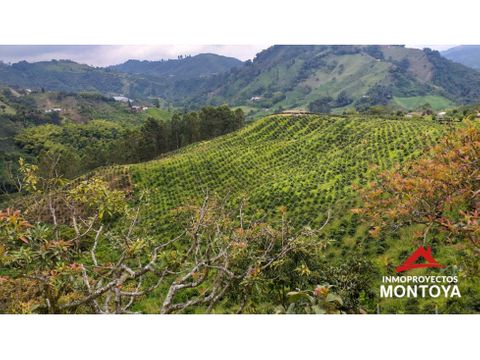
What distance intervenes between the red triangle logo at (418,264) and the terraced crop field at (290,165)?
2.02m

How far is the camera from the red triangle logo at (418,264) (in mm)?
6023

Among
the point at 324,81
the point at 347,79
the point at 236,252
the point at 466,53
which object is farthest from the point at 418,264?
the point at 324,81

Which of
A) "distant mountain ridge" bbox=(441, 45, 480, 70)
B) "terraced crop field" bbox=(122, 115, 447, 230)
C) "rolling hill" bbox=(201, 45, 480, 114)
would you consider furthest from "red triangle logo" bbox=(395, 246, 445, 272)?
"rolling hill" bbox=(201, 45, 480, 114)

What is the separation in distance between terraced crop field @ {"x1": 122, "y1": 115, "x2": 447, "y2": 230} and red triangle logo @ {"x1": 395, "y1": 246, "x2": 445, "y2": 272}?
202 centimetres

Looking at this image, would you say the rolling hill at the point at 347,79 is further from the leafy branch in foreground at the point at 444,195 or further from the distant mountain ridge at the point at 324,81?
the leafy branch in foreground at the point at 444,195

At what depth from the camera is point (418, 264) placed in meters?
6.11

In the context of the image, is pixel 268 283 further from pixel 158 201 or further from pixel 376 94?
pixel 376 94

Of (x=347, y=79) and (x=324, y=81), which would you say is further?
(x=324, y=81)

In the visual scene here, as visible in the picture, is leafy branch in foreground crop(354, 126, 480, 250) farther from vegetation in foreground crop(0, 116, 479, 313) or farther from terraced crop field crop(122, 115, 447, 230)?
terraced crop field crop(122, 115, 447, 230)

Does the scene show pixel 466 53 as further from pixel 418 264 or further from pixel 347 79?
pixel 347 79

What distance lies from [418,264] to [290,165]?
17.6 metres

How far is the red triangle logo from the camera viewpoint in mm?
6023

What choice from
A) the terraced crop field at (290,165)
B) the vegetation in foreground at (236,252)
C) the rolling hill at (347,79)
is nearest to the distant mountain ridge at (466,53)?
the terraced crop field at (290,165)

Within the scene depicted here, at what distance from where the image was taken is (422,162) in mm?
7023
